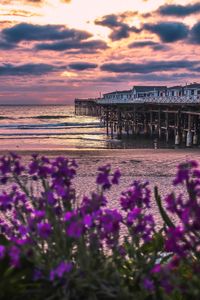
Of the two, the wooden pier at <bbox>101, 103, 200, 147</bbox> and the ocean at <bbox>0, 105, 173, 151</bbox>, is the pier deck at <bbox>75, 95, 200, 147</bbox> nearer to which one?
the wooden pier at <bbox>101, 103, 200, 147</bbox>

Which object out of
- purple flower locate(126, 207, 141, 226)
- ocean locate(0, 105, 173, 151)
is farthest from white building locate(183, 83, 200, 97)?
purple flower locate(126, 207, 141, 226)

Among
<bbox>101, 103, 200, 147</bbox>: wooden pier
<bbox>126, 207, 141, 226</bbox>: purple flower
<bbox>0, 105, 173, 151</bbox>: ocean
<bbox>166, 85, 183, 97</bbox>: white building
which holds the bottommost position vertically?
<bbox>0, 105, 173, 151</bbox>: ocean

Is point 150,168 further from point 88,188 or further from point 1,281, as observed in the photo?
point 1,281

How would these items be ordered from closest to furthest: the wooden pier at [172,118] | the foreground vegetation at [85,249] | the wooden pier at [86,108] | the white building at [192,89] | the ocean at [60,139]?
the foreground vegetation at [85,249] → the ocean at [60,139] → the wooden pier at [172,118] → the white building at [192,89] → the wooden pier at [86,108]

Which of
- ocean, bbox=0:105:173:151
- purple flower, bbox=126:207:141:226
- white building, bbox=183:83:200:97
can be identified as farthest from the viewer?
white building, bbox=183:83:200:97

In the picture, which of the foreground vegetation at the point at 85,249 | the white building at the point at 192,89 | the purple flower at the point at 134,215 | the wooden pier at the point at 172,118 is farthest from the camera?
the white building at the point at 192,89

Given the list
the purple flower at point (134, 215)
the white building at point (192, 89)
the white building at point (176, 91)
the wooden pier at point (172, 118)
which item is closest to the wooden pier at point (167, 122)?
the wooden pier at point (172, 118)

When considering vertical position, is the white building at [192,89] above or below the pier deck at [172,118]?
above

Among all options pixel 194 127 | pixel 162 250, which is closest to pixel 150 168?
pixel 162 250

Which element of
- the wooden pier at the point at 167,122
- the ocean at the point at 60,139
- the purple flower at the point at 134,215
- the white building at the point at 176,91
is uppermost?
the white building at the point at 176,91

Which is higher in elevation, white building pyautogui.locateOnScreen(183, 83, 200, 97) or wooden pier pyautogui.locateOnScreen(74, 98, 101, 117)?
white building pyautogui.locateOnScreen(183, 83, 200, 97)

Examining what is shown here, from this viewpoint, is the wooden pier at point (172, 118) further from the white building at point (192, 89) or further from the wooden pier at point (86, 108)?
the wooden pier at point (86, 108)

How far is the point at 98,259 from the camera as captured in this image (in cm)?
234

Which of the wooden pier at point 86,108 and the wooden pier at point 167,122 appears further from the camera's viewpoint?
the wooden pier at point 86,108
